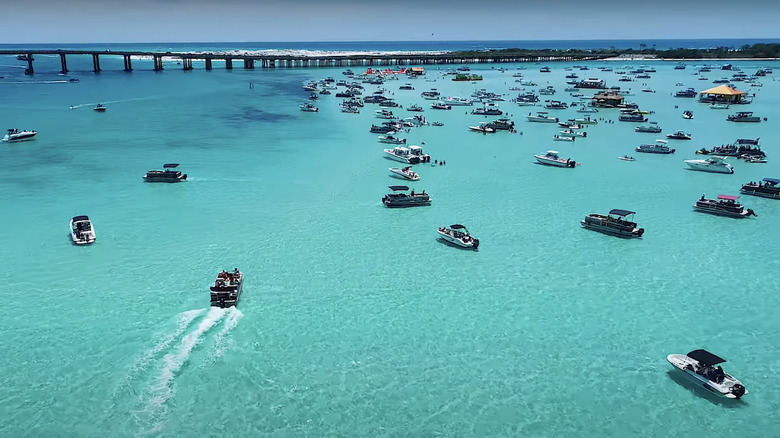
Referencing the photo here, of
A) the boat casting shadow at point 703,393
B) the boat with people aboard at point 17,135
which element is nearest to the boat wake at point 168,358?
the boat casting shadow at point 703,393

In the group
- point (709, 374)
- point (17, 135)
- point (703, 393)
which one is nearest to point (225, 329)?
point (703, 393)

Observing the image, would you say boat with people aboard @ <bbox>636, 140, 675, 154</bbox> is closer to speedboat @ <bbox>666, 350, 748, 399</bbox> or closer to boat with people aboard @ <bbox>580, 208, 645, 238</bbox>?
boat with people aboard @ <bbox>580, 208, 645, 238</bbox>

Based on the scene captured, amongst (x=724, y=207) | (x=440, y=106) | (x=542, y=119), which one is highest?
(x=440, y=106)

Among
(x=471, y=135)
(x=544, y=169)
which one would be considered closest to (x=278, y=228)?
(x=544, y=169)

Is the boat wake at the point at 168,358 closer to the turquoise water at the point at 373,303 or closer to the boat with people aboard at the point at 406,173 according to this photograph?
the turquoise water at the point at 373,303

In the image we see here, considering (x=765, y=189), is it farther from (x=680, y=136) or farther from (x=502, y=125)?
(x=502, y=125)
